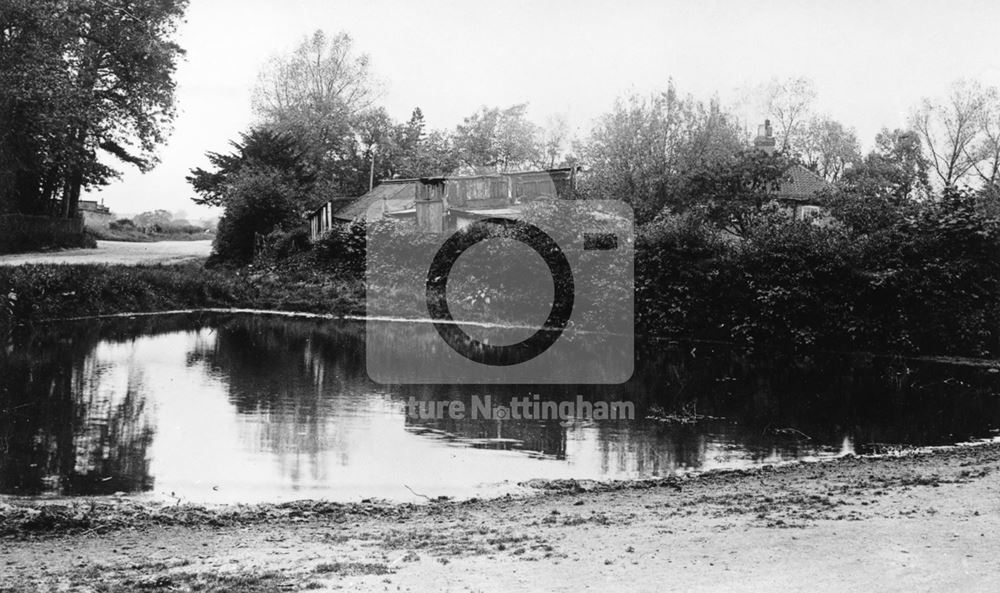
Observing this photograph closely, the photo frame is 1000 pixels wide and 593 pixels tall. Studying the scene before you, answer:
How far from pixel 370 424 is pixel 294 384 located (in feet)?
12.8

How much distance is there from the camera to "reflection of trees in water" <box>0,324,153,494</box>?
29.7 feet

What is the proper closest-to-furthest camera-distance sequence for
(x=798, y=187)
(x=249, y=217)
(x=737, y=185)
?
(x=737, y=185) → (x=249, y=217) → (x=798, y=187)

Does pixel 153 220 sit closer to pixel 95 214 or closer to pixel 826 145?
pixel 95 214

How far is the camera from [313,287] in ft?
105

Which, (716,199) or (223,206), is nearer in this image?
(716,199)

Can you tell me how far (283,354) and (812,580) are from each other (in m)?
16.6

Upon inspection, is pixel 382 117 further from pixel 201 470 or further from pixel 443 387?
pixel 201 470

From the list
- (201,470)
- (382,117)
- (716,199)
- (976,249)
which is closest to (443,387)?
(201,470)
